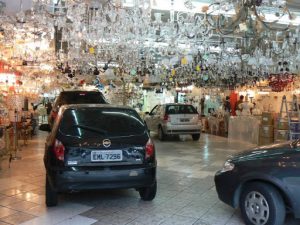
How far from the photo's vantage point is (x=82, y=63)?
1545 cm

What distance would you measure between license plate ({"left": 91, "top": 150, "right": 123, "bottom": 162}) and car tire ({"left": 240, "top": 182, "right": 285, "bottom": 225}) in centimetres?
166

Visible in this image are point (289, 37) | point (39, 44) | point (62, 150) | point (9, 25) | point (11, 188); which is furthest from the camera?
point (39, 44)

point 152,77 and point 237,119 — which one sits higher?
point 152,77

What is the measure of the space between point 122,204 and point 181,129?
8240 millimetres

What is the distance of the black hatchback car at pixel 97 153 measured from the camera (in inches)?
167

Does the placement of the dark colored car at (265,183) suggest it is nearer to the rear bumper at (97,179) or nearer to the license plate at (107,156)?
the rear bumper at (97,179)

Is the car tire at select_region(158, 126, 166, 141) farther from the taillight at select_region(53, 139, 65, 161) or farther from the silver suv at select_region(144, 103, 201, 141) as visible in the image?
the taillight at select_region(53, 139, 65, 161)

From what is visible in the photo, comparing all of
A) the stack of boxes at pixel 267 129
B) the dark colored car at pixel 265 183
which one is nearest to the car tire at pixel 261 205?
the dark colored car at pixel 265 183

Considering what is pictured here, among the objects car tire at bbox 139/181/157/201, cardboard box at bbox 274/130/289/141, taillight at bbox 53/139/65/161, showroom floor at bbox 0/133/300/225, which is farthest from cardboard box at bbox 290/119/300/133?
taillight at bbox 53/139/65/161

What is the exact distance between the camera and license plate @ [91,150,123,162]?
14.2 ft

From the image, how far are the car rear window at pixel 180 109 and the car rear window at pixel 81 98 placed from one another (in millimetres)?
3452

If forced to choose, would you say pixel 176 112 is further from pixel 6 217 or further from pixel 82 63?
pixel 6 217

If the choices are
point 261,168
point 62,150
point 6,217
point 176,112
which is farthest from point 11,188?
point 176,112

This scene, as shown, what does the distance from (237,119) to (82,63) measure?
7.46 meters
